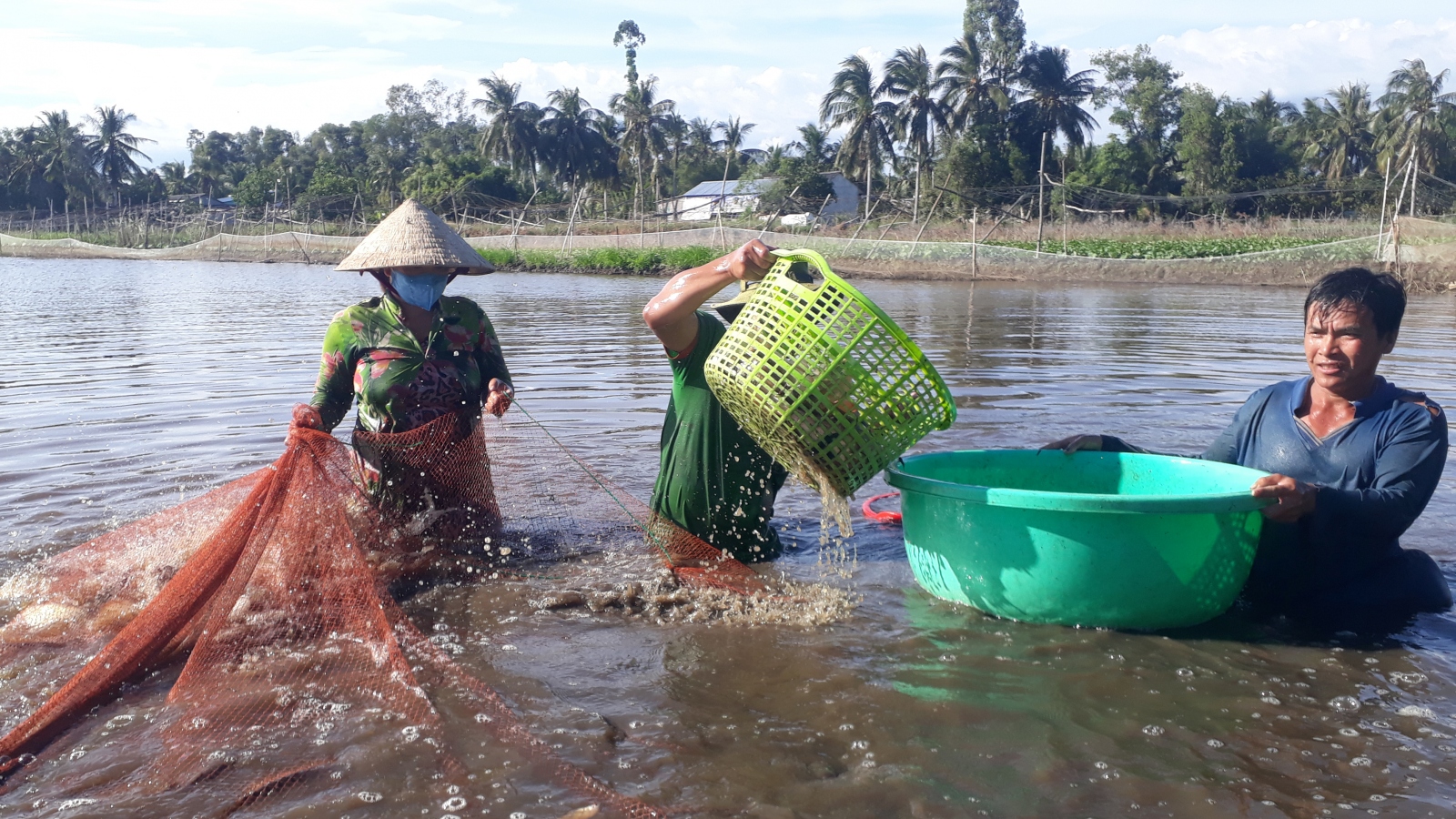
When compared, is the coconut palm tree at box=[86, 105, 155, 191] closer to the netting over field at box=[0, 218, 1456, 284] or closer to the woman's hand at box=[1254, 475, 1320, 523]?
the netting over field at box=[0, 218, 1456, 284]

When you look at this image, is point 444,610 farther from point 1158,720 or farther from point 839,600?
point 1158,720

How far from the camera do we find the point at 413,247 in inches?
165

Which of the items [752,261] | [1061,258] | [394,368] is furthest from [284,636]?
[1061,258]

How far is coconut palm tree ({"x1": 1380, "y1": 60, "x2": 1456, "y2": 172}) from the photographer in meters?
43.2

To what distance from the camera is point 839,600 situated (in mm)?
3887

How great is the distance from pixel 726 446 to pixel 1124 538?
1385 millimetres

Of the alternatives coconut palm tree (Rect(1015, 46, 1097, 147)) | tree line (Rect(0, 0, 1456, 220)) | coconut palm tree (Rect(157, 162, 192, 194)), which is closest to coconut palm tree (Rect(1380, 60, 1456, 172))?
tree line (Rect(0, 0, 1456, 220))

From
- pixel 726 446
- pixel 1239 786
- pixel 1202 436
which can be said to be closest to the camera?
pixel 1239 786

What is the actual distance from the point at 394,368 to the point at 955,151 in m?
42.1

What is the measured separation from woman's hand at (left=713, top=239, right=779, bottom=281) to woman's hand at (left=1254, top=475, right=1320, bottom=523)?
157 cm

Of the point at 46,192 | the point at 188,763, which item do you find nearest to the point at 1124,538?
the point at 188,763

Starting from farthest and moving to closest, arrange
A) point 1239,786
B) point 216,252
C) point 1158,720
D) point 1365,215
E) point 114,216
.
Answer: point 114,216 < point 216,252 < point 1365,215 < point 1158,720 < point 1239,786

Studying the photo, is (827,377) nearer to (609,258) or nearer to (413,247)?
(413,247)

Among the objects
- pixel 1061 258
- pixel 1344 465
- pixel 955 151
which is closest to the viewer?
pixel 1344 465
